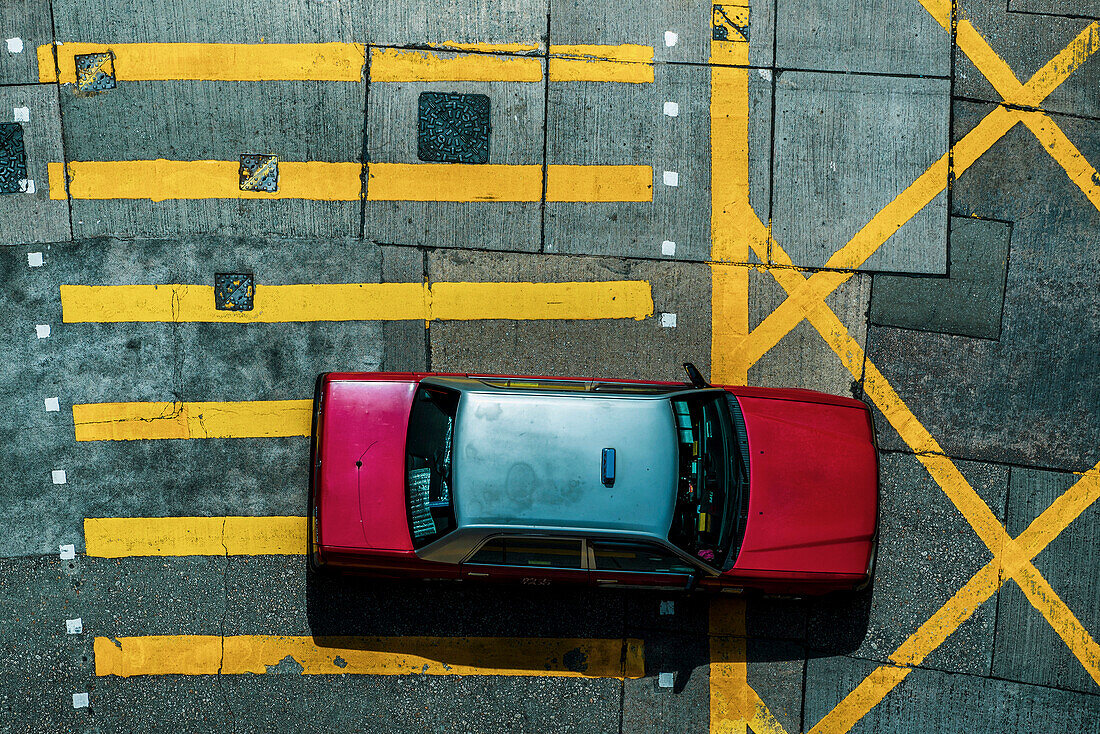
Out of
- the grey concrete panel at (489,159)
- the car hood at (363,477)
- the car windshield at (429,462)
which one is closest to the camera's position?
the car windshield at (429,462)

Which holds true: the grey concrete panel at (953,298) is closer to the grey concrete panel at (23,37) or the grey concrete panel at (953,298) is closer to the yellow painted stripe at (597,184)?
the yellow painted stripe at (597,184)

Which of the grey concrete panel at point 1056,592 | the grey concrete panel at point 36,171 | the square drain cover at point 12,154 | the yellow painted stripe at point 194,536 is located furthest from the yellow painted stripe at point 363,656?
the square drain cover at point 12,154

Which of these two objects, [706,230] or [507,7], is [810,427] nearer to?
[706,230]

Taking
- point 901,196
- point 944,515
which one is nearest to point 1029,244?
point 901,196

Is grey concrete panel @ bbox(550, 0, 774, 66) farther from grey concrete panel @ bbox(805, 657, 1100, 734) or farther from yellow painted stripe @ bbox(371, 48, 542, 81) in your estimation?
grey concrete panel @ bbox(805, 657, 1100, 734)

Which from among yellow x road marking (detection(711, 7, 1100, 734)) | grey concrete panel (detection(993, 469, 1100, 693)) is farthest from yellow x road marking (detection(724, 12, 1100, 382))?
grey concrete panel (detection(993, 469, 1100, 693))

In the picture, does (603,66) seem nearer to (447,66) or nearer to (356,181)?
(447,66)
